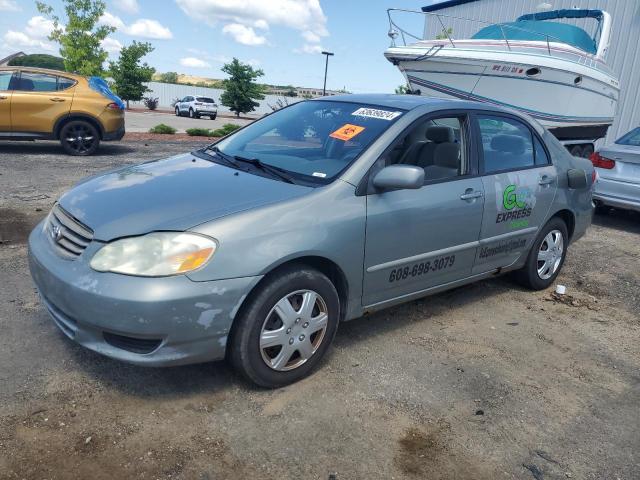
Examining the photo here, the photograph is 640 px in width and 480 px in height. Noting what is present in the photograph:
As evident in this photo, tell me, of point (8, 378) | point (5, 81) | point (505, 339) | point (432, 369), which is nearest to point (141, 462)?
point (8, 378)

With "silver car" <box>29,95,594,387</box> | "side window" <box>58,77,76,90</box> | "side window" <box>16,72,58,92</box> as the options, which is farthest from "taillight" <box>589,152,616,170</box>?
"side window" <box>16,72,58,92</box>

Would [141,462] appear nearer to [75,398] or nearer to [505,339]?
[75,398]

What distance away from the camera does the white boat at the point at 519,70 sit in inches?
408

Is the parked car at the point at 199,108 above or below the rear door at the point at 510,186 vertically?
above

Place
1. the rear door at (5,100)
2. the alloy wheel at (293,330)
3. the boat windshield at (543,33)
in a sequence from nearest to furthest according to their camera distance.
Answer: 1. the alloy wheel at (293,330)
2. the rear door at (5,100)
3. the boat windshield at (543,33)

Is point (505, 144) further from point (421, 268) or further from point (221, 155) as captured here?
point (221, 155)

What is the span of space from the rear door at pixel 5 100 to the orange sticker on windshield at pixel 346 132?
8.43 metres

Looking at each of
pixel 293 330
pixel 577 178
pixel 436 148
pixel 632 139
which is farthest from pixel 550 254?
pixel 632 139

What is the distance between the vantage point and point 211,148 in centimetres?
416

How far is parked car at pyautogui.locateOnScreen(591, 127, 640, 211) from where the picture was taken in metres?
7.27

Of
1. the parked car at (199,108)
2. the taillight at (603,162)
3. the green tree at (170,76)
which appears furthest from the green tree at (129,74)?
the green tree at (170,76)

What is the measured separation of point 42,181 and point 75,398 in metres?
6.02

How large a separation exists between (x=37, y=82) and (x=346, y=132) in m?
8.69

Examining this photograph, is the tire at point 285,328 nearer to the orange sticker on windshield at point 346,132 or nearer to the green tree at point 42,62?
the orange sticker on windshield at point 346,132
